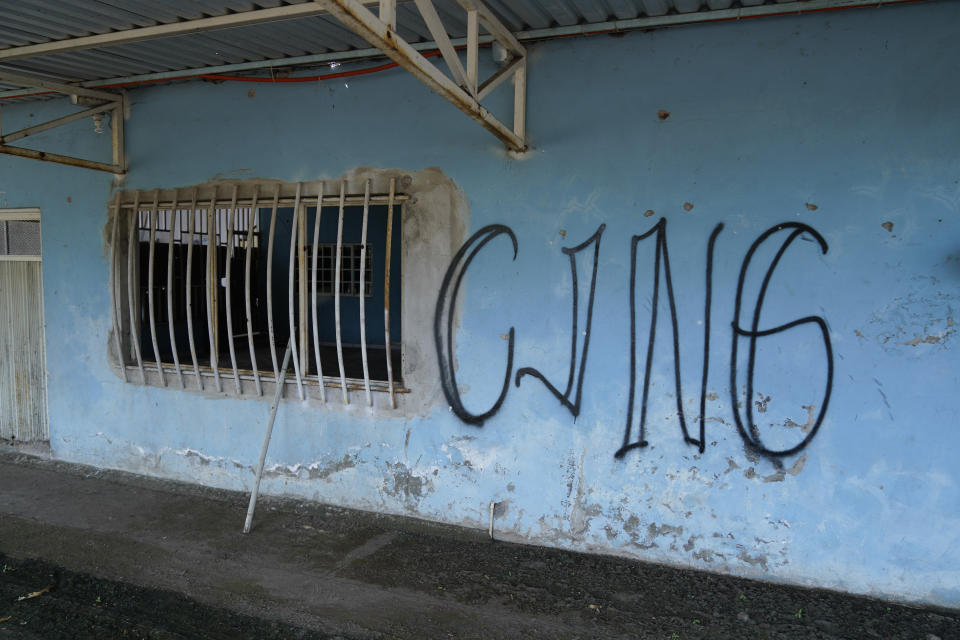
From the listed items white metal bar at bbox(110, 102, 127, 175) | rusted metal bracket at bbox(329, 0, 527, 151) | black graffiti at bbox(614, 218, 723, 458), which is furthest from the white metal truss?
black graffiti at bbox(614, 218, 723, 458)

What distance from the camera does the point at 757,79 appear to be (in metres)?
3.70

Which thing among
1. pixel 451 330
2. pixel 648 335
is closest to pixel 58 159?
pixel 451 330

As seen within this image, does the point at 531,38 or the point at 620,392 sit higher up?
the point at 531,38

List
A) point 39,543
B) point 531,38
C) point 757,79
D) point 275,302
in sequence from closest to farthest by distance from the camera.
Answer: point 757,79 → point 531,38 → point 39,543 → point 275,302

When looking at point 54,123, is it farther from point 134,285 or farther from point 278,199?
point 278,199

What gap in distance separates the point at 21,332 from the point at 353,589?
4789mm

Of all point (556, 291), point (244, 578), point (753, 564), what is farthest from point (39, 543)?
point (753, 564)

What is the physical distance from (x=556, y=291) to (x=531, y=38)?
1.62 meters

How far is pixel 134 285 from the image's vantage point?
18.2 feet

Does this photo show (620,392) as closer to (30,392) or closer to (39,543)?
(39,543)

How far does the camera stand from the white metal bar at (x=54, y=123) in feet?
16.1

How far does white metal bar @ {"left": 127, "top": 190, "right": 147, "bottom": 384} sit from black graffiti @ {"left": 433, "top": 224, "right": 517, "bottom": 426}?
9.21ft

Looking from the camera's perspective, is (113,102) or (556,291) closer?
(556,291)

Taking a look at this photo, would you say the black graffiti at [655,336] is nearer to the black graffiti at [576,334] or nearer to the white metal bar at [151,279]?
the black graffiti at [576,334]
